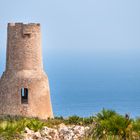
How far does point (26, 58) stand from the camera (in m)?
39.5

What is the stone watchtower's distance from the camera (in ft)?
130

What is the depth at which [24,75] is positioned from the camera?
3975 cm

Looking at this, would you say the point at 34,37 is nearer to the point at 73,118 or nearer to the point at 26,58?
the point at 26,58

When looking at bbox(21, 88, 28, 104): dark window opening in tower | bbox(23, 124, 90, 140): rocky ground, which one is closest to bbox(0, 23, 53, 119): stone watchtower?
bbox(21, 88, 28, 104): dark window opening in tower

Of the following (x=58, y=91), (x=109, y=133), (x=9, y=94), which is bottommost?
(x=109, y=133)

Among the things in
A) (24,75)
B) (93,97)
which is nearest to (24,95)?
(24,75)

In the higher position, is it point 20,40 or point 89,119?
point 20,40

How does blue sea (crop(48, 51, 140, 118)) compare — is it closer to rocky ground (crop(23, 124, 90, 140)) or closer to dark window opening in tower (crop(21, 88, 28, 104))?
dark window opening in tower (crop(21, 88, 28, 104))

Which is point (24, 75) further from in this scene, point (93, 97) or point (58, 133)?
point (93, 97)

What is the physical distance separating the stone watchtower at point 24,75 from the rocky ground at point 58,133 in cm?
859

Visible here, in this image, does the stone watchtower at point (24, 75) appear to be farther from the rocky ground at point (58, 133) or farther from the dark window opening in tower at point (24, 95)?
the rocky ground at point (58, 133)

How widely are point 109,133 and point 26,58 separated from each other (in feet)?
42.8

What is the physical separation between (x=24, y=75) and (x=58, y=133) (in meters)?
9.54

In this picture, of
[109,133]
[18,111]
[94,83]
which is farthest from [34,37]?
[94,83]
